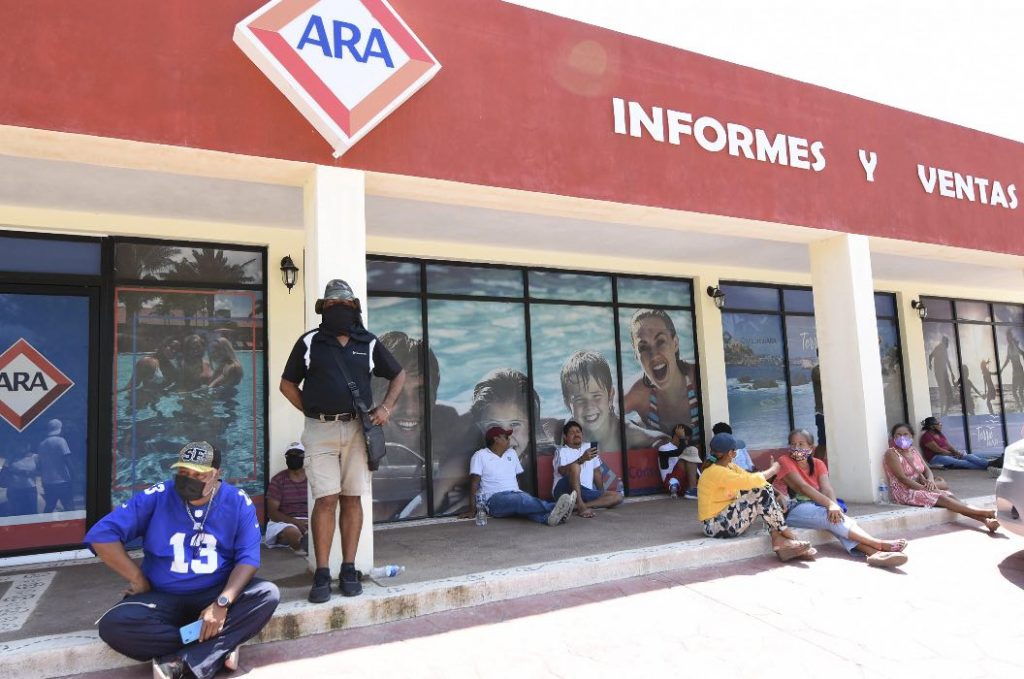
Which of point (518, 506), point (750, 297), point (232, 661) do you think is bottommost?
point (232, 661)

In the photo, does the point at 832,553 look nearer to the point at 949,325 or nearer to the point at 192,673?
the point at 192,673

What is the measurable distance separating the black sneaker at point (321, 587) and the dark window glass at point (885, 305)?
10.4 m

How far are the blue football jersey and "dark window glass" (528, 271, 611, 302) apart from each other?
5.06m

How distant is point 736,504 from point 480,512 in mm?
2509

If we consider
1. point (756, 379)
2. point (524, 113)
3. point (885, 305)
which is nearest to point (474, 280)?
point (524, 113)

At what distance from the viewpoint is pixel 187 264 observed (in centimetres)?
633

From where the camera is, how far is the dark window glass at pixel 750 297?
9.54 m

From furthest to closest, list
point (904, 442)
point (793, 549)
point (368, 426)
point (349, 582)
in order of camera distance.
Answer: point (904, 442)
point (793, 549)
point (368, 426)
point (349, 582)

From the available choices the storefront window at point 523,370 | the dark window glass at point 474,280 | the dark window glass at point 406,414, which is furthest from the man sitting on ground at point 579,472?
the dark window glass at point 474,280

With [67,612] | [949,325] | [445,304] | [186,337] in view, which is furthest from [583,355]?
[949,325]

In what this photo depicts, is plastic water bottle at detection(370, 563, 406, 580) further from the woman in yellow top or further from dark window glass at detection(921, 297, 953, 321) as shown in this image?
dark window glass at detection(921, 297, 953, 321)

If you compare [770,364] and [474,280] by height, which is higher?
[474,280]

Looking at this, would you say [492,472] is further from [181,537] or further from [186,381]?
[181,537]

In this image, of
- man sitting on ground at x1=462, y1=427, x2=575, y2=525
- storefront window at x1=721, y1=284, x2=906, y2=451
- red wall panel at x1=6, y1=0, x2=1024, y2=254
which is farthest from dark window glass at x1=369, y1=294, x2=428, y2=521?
storefront window at x1=721, y1=284, x2=906, y2=451
